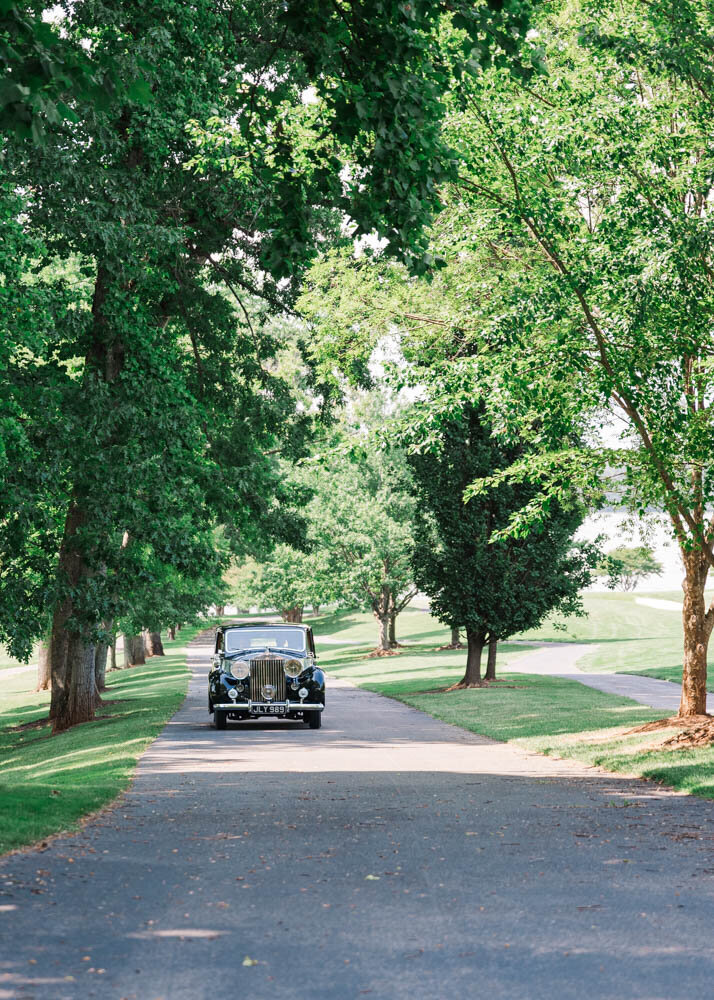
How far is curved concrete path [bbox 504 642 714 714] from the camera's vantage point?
82.5ft

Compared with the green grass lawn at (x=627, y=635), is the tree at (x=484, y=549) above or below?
above

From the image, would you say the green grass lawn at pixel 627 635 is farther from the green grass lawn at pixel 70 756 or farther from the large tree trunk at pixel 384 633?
the green grass lawn at pixel 70 756

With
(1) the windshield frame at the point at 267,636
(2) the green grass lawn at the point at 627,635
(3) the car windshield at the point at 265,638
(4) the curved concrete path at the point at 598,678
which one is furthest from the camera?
(2) the green grass lawn at the point at 627,635

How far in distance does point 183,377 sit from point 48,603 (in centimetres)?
518

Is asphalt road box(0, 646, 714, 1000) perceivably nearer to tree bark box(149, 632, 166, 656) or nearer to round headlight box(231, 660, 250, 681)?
round headlight box(231, 660, 250, 681)

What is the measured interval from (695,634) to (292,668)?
748 cm

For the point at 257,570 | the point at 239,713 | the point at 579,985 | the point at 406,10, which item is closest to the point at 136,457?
the point at 239,713

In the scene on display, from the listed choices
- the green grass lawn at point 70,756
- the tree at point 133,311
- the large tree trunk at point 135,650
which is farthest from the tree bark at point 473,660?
the large tree trunk at point 135,650

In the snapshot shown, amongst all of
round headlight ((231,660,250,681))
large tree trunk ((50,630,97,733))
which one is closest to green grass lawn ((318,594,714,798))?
round headlight ((231,660,250,681))

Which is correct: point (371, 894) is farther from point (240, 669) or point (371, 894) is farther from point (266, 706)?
point (240, 669)

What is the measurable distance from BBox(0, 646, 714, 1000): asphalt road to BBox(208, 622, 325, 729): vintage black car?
23.9ft

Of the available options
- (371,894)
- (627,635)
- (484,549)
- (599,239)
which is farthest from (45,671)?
(627,635)

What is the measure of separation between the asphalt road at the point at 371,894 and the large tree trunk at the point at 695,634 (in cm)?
517

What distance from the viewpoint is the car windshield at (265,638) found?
20.6m
